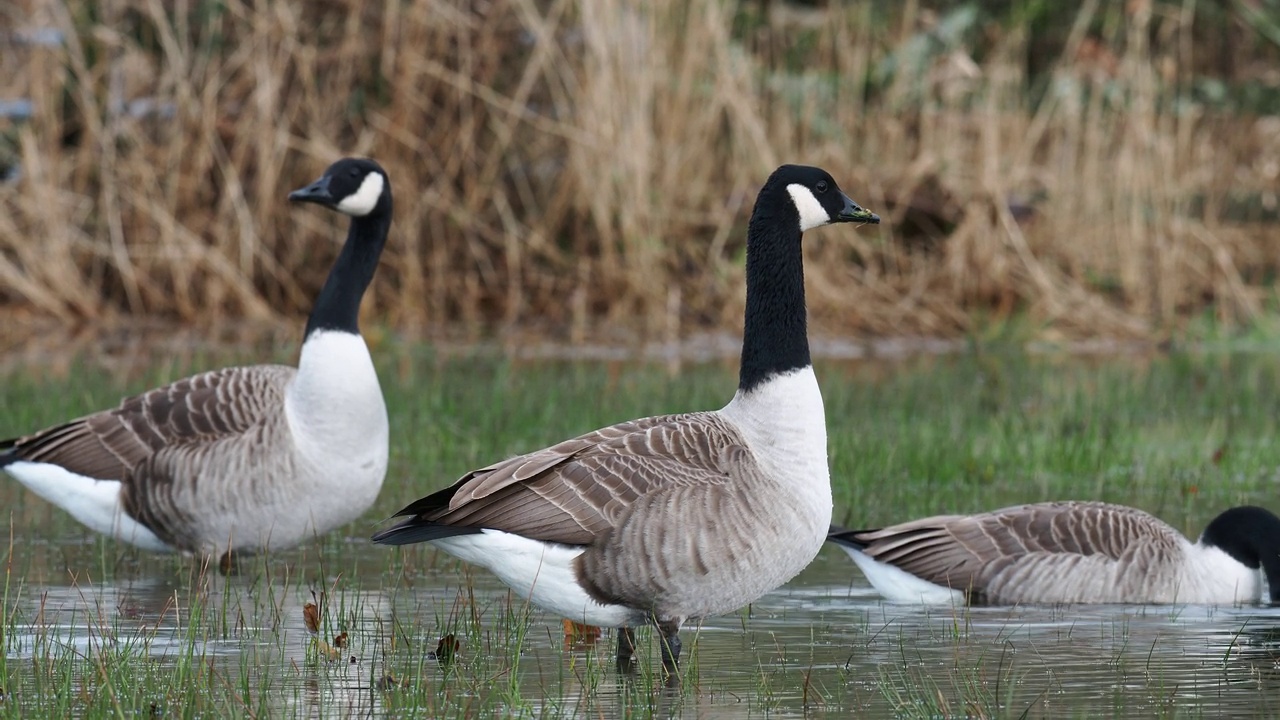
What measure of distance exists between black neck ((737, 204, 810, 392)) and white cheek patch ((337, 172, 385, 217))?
11.2 feet

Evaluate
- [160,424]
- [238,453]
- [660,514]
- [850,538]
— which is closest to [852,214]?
[660,514]

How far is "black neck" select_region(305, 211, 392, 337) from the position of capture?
31.6 ft

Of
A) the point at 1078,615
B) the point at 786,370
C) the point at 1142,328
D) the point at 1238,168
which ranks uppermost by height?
the point at 1238,168

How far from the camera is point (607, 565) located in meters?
6.75

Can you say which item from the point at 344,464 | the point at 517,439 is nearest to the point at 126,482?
the point at 344,464

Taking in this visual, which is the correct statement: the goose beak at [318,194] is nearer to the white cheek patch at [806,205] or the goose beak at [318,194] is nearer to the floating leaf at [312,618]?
the floating leaf at [312,618]

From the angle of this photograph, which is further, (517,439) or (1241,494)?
(517,439)

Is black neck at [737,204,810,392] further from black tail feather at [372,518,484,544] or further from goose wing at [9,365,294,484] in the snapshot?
goose wing at [9,365,294,484]

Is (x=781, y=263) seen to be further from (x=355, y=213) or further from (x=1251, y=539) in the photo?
(x=355, y=213)

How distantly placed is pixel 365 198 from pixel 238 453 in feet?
6.44

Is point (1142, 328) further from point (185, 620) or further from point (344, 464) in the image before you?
point (185, 620)

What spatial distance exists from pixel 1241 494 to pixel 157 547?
6646 millimetres

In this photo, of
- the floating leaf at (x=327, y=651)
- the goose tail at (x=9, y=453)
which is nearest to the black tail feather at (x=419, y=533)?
the floating leaf at (x=327, y=651)

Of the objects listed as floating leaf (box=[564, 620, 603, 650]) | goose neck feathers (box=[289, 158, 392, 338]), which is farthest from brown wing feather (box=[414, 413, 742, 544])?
goose neck feathers (box=[289, 158, 392, 338])
